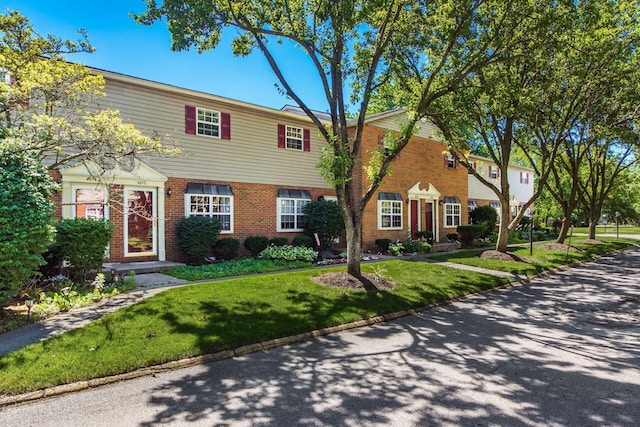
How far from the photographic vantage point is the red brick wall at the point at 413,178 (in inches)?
709

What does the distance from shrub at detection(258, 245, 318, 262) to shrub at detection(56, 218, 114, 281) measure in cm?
584

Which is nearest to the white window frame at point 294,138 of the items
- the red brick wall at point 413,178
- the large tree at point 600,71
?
the red brick wall at point 413,178

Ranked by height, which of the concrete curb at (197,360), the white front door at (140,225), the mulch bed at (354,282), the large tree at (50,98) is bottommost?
the concrete curb at (197,360)

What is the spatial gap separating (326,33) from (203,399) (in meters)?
8.62

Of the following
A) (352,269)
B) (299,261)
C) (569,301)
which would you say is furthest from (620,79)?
(299,261)

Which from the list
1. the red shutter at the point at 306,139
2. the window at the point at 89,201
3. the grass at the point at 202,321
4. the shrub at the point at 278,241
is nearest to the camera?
the grass at the point at 202,321

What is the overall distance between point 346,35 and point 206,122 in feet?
21.3

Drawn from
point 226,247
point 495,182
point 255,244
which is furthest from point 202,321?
point 495,182

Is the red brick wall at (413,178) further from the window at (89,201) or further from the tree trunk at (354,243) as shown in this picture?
the window at (89,201)

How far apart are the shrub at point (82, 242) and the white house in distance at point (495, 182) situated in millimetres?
19791

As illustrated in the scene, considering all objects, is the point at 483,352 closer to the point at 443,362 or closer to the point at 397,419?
the point at 443,362

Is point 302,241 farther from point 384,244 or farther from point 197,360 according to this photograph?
point 197,360

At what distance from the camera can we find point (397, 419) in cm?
367

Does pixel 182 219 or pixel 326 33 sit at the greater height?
pixel 326 33
